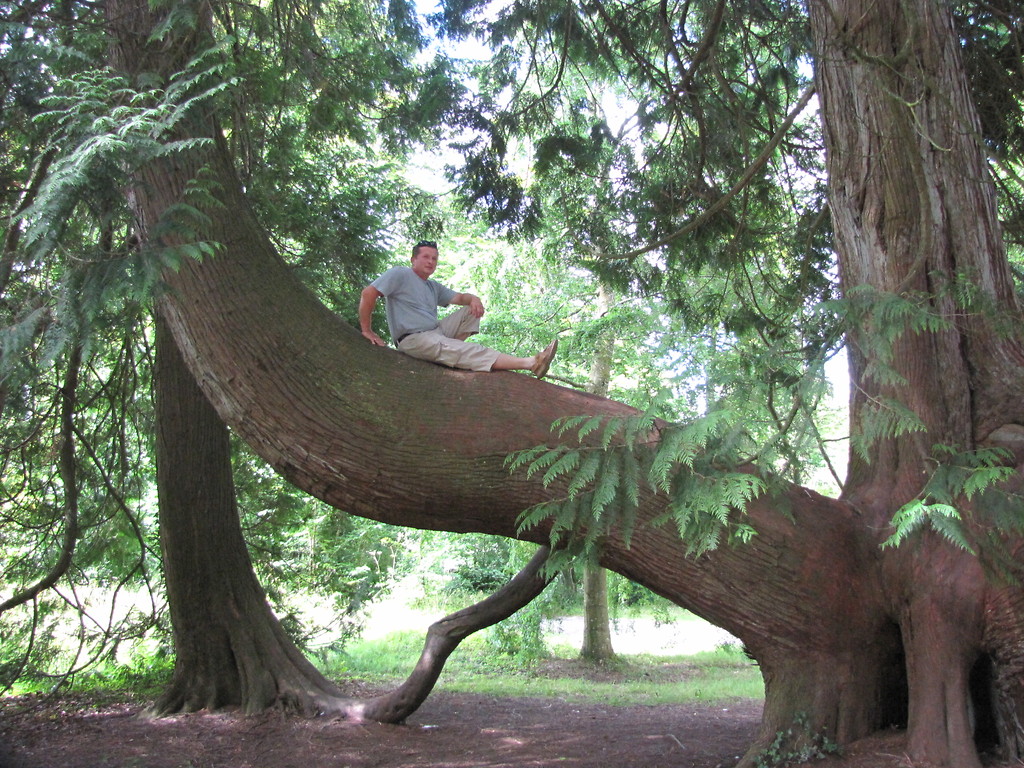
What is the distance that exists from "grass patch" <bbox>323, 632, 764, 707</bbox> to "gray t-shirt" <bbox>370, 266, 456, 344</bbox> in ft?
17.7

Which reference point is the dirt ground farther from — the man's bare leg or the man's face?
the man's face

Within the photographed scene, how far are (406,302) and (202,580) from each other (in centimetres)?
333

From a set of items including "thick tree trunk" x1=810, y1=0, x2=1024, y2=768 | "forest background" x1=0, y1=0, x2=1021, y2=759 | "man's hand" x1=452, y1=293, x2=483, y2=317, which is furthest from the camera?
"forest background" x1=0, y1=0, x2=1021, y2=759

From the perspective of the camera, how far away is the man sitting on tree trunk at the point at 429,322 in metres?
4.99

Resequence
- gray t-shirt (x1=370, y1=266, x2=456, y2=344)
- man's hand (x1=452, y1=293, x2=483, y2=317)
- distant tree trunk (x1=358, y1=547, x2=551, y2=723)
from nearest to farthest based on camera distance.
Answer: gray t-shirt (x1=370, y1=266, x2=456, y2=344)
man's hand (x1=452, y1=293, x2=483, y2=317)
distant tree trunk (x1=358, y1=547, x2=551, y2=723)

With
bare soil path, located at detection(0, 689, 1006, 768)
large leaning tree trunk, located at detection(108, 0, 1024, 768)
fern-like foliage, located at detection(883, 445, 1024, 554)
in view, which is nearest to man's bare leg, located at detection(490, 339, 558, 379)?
large leaning tree trunk, located at detection(108, 0, 1024, 768)

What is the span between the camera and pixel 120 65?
5.36m

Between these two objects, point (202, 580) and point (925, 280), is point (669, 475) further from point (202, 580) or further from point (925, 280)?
point (202, 580)

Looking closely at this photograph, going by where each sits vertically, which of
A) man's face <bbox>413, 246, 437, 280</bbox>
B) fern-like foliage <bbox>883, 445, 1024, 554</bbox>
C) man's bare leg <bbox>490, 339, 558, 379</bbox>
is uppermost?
man's face <bbox>413, 246, 437, 280</bbox>

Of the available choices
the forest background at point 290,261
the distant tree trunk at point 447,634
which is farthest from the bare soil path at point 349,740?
the forest background at point 290,261

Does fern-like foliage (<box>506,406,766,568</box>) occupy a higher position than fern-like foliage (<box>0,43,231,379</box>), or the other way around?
fern-like foliage (<box>0,43,231,379</box>)

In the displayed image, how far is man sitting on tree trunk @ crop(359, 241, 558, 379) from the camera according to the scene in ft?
16.4

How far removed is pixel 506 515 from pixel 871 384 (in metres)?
2.12

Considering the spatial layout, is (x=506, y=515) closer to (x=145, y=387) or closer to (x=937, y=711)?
(x=937, y=711)
